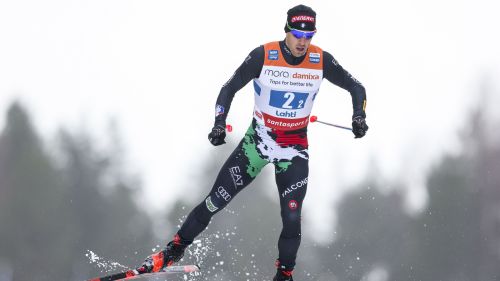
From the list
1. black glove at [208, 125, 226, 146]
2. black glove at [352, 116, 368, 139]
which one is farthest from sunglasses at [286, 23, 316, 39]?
black glove at [208, 125, 226, 146]

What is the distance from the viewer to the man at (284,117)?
962 centimetres

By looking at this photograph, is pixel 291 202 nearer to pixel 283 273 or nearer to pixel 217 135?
pixel 283 273

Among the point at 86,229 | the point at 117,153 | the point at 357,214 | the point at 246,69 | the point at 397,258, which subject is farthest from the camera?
the point at 117,153

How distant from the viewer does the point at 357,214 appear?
3334cm

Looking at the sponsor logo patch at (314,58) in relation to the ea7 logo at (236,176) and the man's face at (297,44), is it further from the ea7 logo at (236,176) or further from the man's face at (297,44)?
the ea7 logo at (236,176)

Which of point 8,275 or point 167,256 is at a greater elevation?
point 167,256

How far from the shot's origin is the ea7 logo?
32.4ft

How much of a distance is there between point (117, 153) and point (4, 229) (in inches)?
363

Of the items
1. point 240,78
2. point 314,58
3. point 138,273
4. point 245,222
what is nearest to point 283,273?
point 138,273

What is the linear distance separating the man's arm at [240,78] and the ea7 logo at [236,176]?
0.64 m

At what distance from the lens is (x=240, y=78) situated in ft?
Answer: 31.7

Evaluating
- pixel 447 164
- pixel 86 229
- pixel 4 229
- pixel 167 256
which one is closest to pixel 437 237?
pixel 447 164

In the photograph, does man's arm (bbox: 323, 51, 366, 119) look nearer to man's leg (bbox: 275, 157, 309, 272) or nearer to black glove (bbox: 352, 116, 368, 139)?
black glove (bbox: 352, 116, 368, 139)

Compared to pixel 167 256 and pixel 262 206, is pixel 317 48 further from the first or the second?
pixel 262 206
